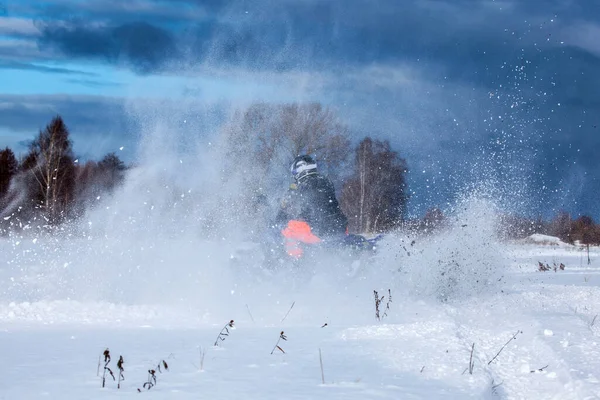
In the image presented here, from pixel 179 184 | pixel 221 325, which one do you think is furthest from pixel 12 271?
pixel 221 325

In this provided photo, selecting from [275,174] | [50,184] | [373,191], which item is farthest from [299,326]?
[50,184]

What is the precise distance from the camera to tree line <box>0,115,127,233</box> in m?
43.0

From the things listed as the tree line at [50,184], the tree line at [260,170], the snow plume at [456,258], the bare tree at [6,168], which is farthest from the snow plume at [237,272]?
the bare tree at [6,168]

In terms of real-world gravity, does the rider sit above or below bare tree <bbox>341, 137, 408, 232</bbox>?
below

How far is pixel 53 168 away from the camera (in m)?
44.6

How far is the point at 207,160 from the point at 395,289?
1483cm

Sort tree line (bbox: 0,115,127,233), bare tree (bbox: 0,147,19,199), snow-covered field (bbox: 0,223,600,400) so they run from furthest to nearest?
bare tree (bbox: 0,147,19,199), tree line (bbox: 0,115,127,233), snow-covered field (bbox: 0,223,600,400)

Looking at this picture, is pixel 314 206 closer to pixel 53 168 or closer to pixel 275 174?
pixel 275 174

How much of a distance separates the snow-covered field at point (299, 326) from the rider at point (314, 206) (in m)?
0.66

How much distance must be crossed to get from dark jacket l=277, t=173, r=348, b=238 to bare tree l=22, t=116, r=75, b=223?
35.4 meters

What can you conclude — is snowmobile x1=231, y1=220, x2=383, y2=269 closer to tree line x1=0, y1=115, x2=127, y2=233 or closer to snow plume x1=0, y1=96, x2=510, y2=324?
snow plume x1=0, y1=96, x2=510, y2=324

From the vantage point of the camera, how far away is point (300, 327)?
7.31m

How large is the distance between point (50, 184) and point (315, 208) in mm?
37672

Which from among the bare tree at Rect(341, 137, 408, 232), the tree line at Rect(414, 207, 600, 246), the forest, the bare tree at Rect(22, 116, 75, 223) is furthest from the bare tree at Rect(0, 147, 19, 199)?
the tree line at Rect(414, 207, 600, 246)
